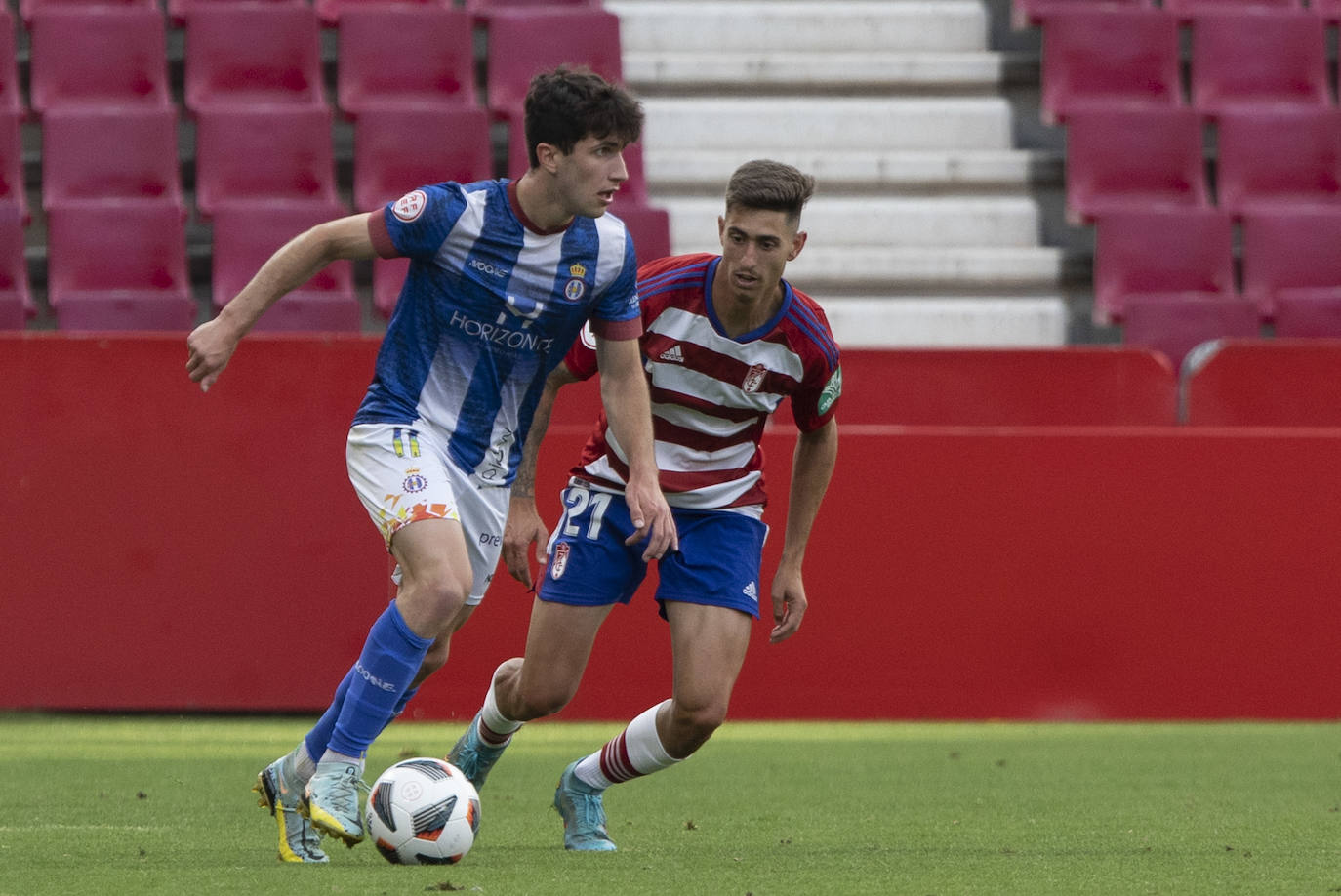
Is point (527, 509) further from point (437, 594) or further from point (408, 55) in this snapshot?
point (408, 55)

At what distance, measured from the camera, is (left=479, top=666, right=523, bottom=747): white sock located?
4.84 metres

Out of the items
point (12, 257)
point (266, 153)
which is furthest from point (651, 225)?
point (12, 257)

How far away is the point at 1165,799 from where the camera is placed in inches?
223

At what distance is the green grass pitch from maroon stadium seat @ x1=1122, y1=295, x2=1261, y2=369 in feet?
8.52

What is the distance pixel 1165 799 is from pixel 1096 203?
553 centimetres

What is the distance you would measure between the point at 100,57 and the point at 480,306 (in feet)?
22.6

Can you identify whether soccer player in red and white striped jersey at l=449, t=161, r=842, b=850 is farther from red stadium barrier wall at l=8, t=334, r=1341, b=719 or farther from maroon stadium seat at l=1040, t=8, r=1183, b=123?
maroon stadium seat at l=1040, t=8, r=1183, b=123

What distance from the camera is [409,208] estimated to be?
4.18 metres

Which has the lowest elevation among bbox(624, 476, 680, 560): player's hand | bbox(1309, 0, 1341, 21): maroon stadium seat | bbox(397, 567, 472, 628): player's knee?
bbox(397, 567, 472, 628): player's knee

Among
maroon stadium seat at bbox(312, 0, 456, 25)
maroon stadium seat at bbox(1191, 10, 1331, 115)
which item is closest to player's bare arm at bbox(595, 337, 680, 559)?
maroon stadium seat at bbox(312, 0, 456, 25)

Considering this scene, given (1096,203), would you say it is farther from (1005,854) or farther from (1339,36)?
(1005,854)

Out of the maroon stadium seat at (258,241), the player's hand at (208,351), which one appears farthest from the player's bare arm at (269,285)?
the maroon stadium seat at (258,241)

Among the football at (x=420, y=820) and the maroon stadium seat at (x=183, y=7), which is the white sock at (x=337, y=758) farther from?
the maroon stadium seat at (x=183, y=7)

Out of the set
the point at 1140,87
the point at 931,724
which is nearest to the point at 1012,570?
the point at 931,724
